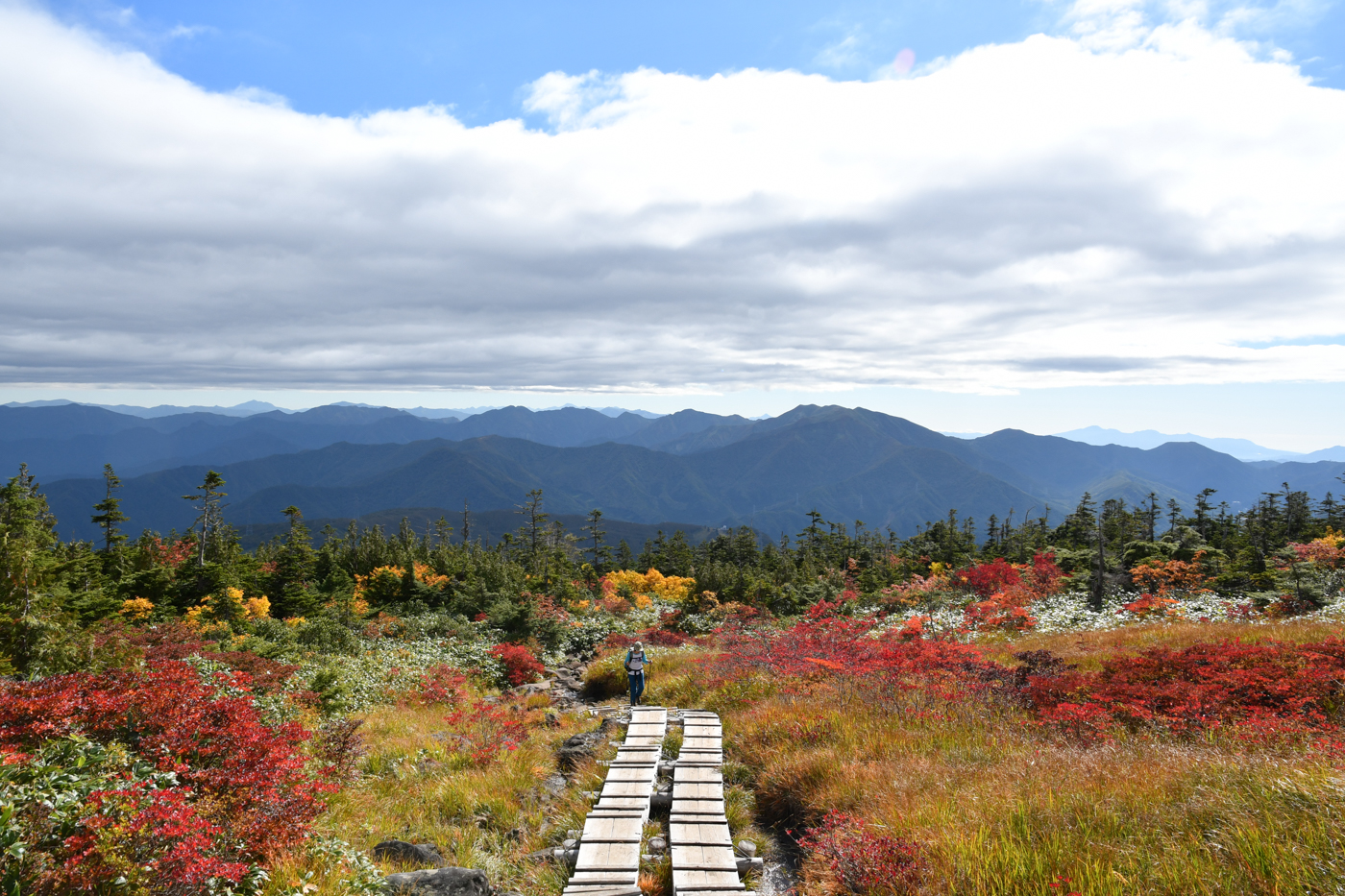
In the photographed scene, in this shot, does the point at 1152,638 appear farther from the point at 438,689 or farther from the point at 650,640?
the point at 438,689

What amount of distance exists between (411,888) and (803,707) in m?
7.58

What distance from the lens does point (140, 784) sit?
598cm

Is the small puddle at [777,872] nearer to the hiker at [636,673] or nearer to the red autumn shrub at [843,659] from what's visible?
the red autumn shrub at [843,659]

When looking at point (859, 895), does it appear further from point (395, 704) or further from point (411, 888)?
point (395, 704)

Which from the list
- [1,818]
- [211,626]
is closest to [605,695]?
[211,626]

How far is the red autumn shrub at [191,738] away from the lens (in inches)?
250

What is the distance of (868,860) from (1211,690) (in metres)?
8.29

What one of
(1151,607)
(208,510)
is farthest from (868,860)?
(208,510)

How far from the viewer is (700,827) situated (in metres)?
7.95

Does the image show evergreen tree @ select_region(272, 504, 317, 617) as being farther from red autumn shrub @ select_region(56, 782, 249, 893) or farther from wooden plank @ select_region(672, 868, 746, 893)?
wooden plank @ select_region(672, 868, 746, 893)

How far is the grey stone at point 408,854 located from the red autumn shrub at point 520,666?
45.0 ft

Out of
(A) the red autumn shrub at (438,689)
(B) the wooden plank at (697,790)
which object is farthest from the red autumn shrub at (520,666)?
(B) the wooden plank at (697,790)

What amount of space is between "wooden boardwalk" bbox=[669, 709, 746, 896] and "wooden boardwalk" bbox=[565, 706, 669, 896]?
48 centimetres

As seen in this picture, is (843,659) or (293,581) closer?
(843,659)
